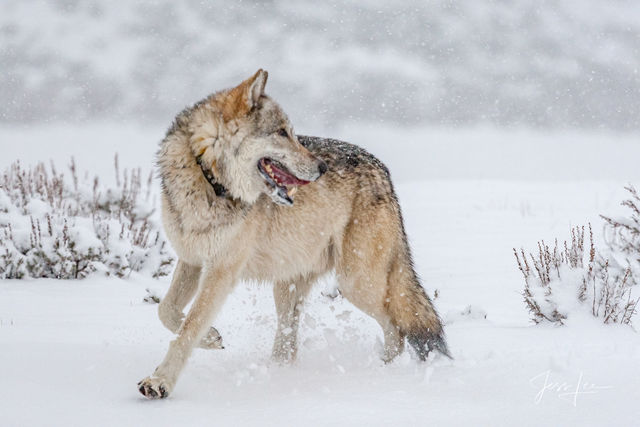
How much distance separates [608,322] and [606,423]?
2.13 metres

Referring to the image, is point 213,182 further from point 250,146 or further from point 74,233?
point 74,233

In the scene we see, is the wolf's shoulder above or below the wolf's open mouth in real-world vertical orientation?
above

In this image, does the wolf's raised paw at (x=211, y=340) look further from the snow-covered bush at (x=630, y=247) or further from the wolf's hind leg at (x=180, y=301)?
the snow-covered bush at (x=630, y=247)

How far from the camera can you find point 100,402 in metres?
3.12

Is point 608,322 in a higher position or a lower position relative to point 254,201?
lower

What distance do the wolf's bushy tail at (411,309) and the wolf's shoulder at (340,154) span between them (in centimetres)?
78

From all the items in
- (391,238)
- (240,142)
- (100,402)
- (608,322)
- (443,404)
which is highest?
(240,142)

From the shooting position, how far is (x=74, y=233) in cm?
737

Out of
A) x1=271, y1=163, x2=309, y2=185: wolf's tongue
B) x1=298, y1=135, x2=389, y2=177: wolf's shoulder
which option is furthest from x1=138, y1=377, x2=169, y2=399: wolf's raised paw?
x1=298, y1=135, x2=389, y2=177: wolf's shoulder

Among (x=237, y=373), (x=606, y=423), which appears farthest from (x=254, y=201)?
(x=606, y=423)

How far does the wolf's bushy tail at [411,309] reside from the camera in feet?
14.5

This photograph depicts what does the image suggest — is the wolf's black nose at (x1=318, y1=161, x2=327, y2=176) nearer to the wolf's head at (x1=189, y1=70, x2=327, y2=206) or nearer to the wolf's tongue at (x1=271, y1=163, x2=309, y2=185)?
the wolf's head at (x1=189, y1=70, x2=327, y2=206)

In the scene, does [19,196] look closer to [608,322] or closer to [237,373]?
[237,373]

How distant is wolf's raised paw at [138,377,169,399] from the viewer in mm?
3184
